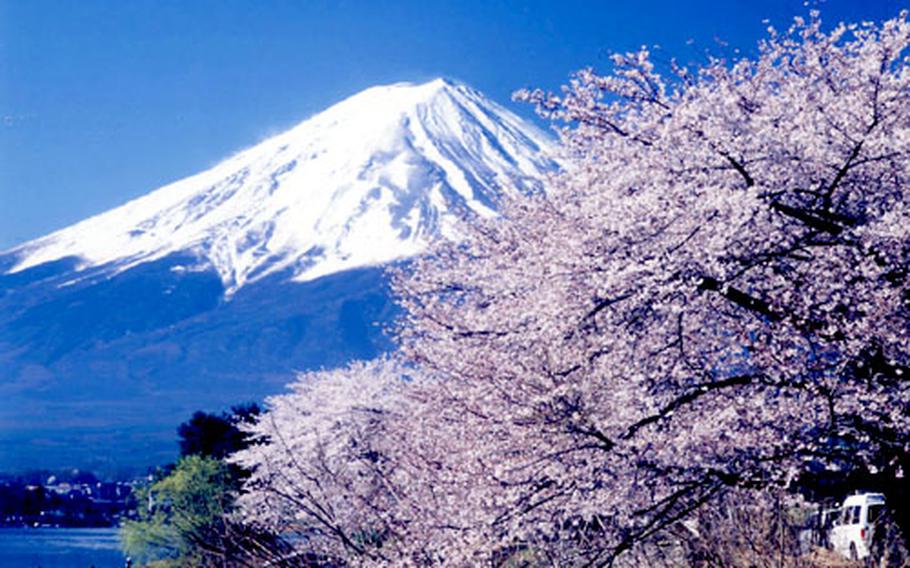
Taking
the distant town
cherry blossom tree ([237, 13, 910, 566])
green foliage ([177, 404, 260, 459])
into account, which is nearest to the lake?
the distant town

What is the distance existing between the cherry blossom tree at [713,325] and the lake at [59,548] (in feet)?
111

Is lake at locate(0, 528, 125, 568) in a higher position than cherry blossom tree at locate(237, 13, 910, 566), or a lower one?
higher

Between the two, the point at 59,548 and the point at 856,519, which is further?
the point at 59,548

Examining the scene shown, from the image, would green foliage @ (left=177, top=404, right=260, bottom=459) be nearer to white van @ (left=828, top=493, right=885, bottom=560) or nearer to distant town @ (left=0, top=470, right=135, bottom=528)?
white van @ (left=828, top=493, right=885, bottom=560)

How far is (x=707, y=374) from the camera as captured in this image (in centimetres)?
673

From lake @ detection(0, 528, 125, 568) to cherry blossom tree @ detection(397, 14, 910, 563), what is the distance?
1329 inches

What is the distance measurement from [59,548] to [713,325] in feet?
232

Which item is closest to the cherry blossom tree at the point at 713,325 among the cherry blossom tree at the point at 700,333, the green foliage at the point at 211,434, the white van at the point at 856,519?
the cherry blossom tree at the point at 700,333

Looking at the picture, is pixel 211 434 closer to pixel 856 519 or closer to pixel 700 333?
pixel 856 519

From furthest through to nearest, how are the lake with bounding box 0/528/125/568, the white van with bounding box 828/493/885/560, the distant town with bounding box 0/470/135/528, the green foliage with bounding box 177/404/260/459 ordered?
1. the distant town with bounding box 0/470/135/528
2. the lake with bounding box 0/528/125/568
3. the green foliage with bounding box 177/404/260/459
4. the white van with bounding box 828/493/885/560

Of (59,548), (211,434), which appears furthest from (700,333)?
(59,548)

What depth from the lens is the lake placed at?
5381cm

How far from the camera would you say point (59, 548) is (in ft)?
235

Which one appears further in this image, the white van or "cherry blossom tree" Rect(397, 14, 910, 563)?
A: the white van
